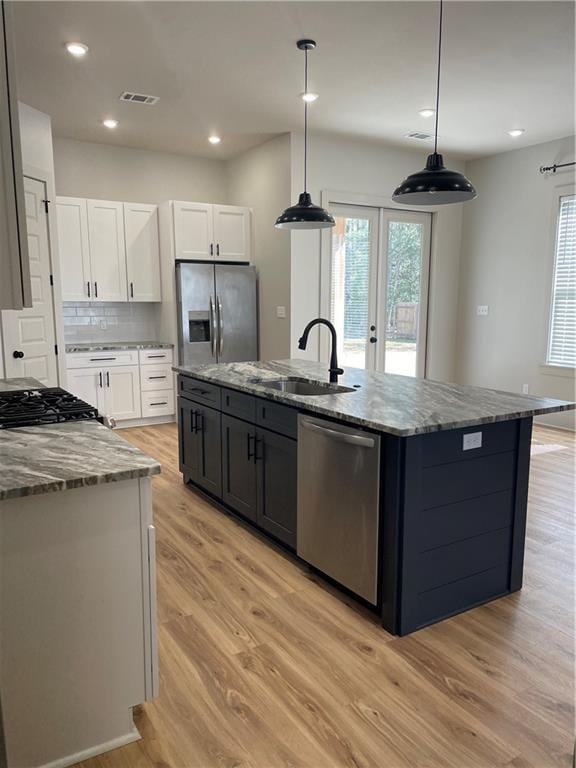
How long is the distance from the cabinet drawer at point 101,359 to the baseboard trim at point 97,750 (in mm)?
4339

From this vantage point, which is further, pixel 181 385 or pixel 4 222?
pixel 181 385

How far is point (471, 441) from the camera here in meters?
2.32

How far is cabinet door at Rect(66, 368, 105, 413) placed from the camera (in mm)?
5574

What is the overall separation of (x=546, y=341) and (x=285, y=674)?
515 cm

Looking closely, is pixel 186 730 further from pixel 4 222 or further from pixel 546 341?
pixel 546 341

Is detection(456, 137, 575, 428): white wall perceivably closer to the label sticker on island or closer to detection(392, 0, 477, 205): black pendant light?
detection(392, 0, 477, 205): black pendant light

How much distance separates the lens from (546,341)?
6055 mm

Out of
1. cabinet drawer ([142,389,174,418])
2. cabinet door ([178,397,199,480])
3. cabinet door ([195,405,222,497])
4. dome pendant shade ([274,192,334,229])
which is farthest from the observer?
cabinet drawer ([142,389,174,418])

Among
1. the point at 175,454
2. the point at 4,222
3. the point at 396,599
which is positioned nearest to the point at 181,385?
the point at 175,454

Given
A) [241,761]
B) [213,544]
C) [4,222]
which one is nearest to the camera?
[4,222]

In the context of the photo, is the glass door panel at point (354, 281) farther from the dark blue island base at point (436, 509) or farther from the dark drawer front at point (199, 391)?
the dark blue island base at point (436, 509)

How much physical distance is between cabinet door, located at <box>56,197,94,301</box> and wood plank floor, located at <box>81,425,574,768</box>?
3.64 metres

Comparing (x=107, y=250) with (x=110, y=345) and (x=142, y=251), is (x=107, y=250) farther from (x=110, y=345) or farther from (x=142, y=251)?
(x=110, y=345)

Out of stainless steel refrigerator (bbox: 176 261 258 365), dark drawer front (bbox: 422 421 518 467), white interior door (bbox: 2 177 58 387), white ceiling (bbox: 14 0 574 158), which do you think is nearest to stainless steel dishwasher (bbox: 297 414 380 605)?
dark drawer front (bbox: 422 421 518 467)
